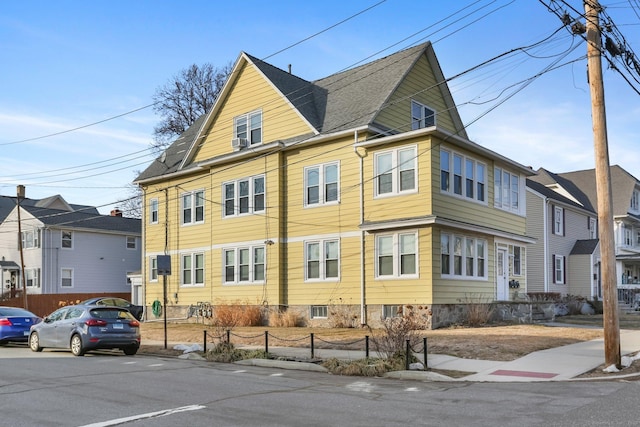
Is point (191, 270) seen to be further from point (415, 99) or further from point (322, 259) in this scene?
point (415, 99)

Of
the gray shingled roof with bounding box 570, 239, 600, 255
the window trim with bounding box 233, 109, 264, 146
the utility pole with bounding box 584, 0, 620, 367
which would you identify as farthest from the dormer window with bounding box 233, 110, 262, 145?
the gray shingled roof with bounding box 570, 239, 600, 255

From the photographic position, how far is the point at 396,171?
24.0m

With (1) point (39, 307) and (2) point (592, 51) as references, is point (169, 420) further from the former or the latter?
(1) point (39, 307)

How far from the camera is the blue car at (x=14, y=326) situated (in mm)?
22375

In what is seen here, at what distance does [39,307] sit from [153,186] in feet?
47.1

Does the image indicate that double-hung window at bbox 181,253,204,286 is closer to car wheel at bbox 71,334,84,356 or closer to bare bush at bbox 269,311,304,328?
bare bush at bbox 269,311,304,328

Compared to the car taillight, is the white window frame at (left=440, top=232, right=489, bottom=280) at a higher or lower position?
higher

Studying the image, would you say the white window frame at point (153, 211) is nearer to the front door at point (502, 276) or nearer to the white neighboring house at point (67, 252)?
the white neighboring house at point (67, 252)

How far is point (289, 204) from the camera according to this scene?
Answer: 90.8 feet

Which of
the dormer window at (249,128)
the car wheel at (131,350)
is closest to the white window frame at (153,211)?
the dormer window at (249,128)

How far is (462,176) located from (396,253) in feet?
13.6

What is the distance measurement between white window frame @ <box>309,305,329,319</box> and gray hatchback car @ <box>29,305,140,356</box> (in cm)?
898

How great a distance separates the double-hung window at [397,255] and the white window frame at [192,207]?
10.8m

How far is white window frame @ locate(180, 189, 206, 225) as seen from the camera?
3167 cm
